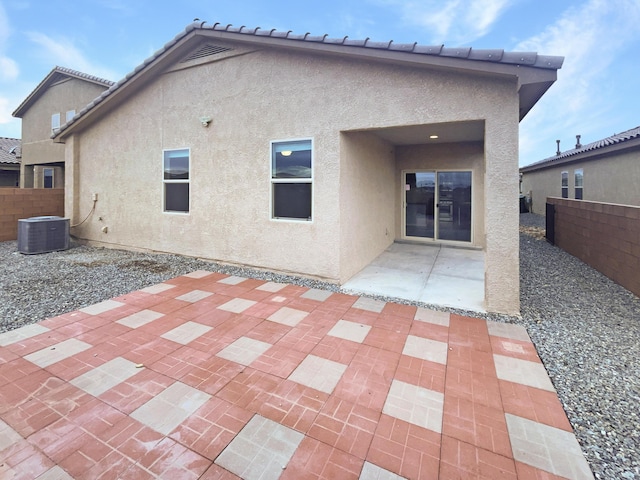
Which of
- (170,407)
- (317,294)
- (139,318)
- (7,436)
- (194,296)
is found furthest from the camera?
(317,294)

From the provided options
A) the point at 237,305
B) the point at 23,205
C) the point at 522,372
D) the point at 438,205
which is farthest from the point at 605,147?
the point at 23,205

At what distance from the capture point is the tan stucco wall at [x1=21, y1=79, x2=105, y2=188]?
17.1 meters

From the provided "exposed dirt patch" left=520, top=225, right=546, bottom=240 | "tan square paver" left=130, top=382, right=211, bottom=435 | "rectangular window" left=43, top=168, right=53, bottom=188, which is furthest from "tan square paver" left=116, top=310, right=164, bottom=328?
"rectangular window" left=43, top=168, right=53, bottom=188

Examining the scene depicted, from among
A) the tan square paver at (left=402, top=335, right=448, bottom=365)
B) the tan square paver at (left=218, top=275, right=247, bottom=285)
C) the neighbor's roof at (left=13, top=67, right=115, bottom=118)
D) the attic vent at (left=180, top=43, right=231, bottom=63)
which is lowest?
the tan square paver at (left=402, top=335, right=448, bottom=365)

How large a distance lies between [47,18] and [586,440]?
25.1m

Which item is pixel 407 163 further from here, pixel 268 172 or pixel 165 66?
pixel 165 66

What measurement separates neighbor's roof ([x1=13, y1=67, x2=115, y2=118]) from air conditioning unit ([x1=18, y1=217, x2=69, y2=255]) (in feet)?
31.7

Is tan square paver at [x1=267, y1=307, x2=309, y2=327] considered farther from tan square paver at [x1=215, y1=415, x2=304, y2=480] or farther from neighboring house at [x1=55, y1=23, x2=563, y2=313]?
tan square paver at [x1=215, y1=415, x2=304, y2=480]

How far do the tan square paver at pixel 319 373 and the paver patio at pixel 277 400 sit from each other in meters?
0.02

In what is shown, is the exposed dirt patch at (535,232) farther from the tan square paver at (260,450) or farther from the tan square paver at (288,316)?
the tan square paver at (260,450)

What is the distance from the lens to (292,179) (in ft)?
23.1

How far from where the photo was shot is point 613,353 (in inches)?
155

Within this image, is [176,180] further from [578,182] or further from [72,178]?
[578,182]

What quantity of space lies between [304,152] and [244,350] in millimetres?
4390
